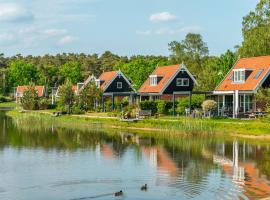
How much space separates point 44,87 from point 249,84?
7708 centimetres

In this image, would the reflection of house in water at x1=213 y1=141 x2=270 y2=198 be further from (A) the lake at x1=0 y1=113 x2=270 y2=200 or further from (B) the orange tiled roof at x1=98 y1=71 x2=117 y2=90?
(B) the orange tiled roof at x1=98 y1=71 x2=117 y2=90

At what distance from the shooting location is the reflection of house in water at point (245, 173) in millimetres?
22594

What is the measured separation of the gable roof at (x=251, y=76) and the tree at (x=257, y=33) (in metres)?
11.0

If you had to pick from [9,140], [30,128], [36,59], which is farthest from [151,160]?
[36,59]

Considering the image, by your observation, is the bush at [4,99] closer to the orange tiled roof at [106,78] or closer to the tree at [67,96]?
the orange tiled roof at [106,78]

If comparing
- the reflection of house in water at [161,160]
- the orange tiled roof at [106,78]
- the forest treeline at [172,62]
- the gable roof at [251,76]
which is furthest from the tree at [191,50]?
the reflection of house in water at [161,160]

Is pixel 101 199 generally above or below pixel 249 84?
below

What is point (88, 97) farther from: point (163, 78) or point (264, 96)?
point (264, 96)

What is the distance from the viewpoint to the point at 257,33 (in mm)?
68875

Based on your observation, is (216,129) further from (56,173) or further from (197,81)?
(197,81)

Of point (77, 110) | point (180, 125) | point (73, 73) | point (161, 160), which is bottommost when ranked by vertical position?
point (161, 160)

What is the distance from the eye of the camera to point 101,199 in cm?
2123

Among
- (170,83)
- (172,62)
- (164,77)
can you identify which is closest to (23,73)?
(172,62)

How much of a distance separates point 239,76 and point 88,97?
23165 millimetres
